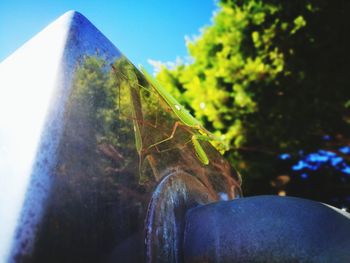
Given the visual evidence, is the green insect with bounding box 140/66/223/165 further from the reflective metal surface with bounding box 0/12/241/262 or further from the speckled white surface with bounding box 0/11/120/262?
the speckled white surface with bounding box 0/11/120/262

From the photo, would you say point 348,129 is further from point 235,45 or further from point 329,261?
point 329,261

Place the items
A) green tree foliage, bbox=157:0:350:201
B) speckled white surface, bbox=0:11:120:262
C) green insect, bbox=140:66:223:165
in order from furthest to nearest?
green tree foliage, bbox=157:0:350:201 → green insect, bbox=140:66:223:165 → speckled white surface, bbox=0:11:120:262

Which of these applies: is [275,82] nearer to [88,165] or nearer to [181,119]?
[181,119]

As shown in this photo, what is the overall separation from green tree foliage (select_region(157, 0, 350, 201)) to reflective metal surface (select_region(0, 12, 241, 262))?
14.0 feet

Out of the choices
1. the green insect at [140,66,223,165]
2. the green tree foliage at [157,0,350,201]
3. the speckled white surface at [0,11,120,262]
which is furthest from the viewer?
the green tree foliage at [157,0,350,201]

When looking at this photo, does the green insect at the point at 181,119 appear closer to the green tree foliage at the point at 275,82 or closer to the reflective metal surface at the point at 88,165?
the reflective metal surface at the point at 88,165

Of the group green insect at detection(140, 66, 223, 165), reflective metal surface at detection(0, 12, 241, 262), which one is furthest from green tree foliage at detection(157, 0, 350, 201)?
reflective metal surface at detection(0, 12, 241, 262)

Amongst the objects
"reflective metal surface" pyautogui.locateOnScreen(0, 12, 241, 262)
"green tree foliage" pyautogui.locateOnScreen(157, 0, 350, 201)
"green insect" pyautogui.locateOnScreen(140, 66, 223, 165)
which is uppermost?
"green tree foliage" pyautogui.locateOnScreen(157, 0, 350, 201)

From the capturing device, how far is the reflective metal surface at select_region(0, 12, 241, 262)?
2.15 ft

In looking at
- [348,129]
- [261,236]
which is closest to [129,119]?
[261,236]

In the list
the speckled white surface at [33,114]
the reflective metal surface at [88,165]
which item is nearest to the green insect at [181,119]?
the reflective metal surface at [88,165]

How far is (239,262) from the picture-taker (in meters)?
0.88

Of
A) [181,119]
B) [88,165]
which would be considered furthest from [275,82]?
[88,165]

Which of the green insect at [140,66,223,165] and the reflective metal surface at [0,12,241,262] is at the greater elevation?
the green insect at [140,66,223,165]
